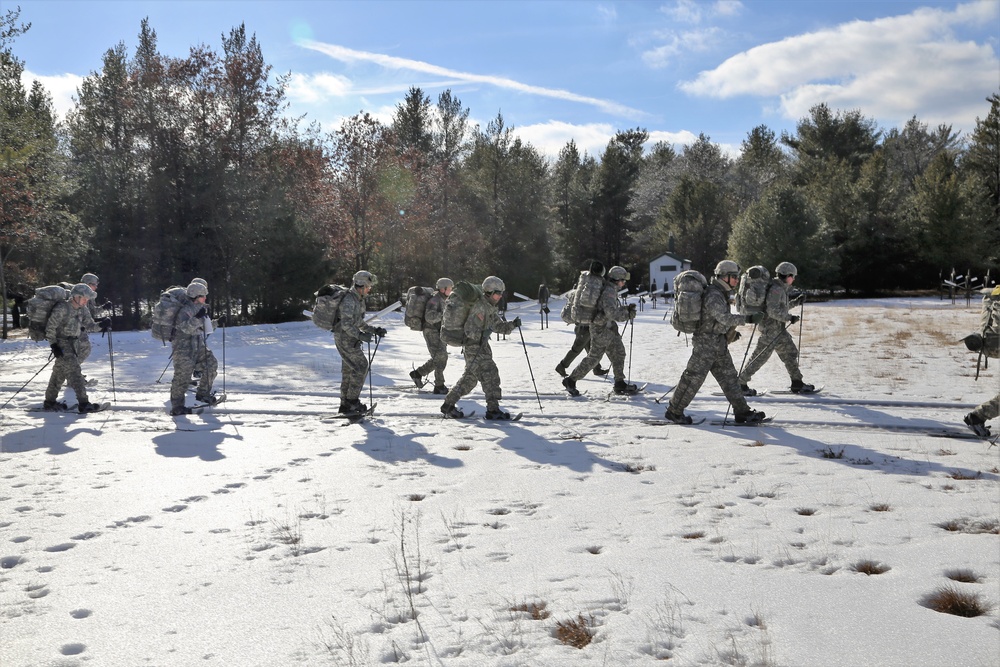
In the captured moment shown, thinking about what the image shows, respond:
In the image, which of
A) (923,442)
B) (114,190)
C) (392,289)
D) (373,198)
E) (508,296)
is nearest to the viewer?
(923,442)

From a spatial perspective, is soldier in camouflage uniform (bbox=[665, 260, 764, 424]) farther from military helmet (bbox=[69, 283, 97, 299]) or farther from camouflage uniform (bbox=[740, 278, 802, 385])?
military helmet (bbox=[69, 283, 97, 299])

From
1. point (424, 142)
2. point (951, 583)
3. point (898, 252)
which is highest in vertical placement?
point (424, 142)

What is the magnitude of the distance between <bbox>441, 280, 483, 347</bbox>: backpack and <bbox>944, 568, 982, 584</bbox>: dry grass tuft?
21.7ft

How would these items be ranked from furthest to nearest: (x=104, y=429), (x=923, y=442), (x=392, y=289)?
1. (x=392, y=289)
2. (x=104, y=429)
3. (x=923, y=442)

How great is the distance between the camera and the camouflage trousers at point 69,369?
11172mm

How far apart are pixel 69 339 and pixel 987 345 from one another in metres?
12.2

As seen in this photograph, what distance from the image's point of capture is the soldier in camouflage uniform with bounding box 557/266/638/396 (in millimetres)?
12266

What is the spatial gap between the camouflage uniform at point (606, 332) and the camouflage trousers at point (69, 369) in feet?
24.9

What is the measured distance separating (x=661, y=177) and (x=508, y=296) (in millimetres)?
35899

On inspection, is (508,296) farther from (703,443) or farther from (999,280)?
(703,443)

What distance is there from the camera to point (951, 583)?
4.54 metres

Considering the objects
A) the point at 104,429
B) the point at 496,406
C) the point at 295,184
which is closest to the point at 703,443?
the point at 496,406

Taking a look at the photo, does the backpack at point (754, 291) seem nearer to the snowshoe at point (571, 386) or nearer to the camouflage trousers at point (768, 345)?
the camouflage trousers at point (768, 345)

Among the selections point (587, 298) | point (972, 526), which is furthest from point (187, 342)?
point (972, 526)
